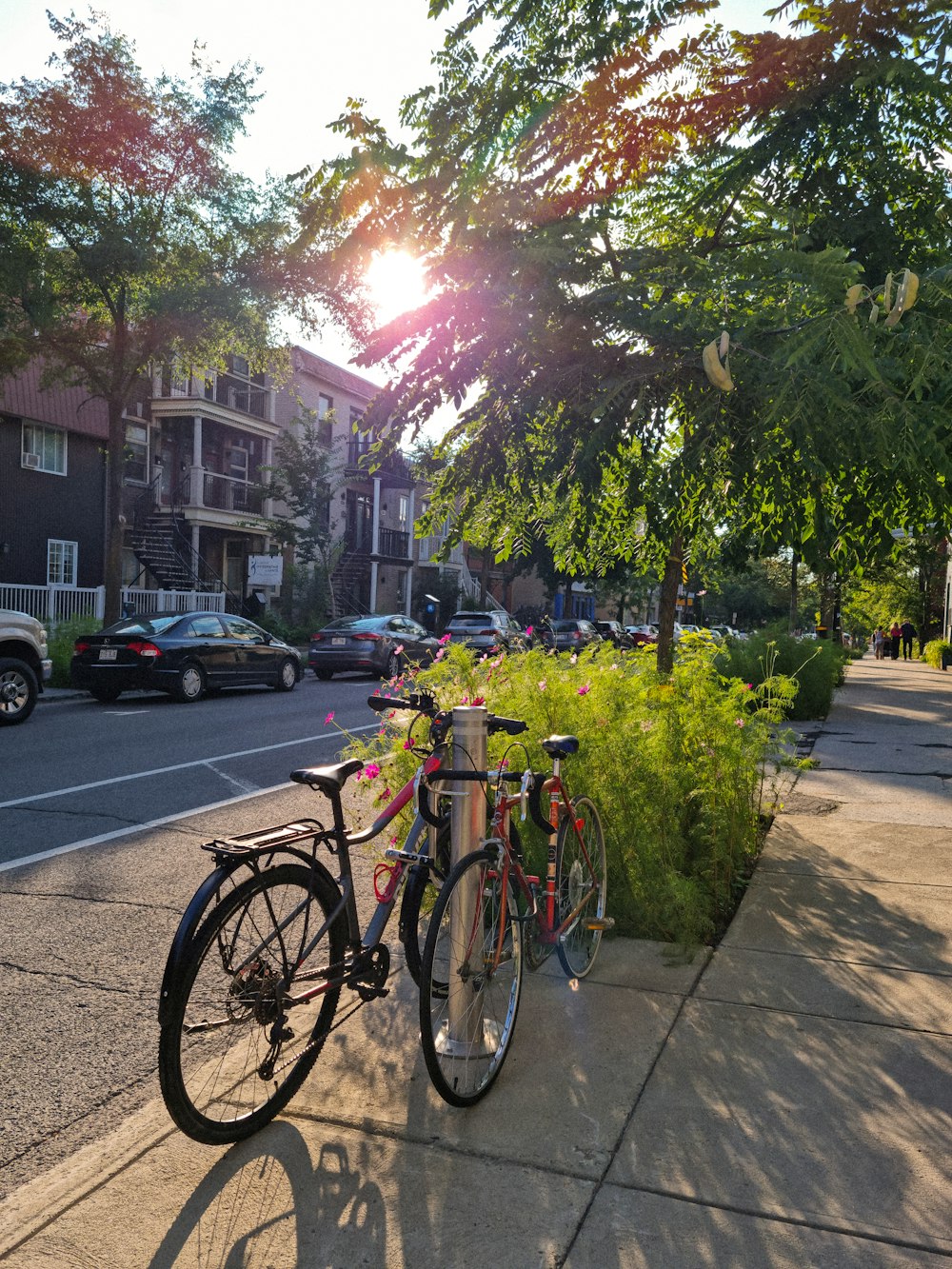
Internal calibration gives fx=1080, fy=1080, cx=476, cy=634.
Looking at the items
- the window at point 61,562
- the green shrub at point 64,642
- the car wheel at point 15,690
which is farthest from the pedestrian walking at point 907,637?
the car wheel at point 15,690

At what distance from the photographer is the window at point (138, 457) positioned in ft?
108

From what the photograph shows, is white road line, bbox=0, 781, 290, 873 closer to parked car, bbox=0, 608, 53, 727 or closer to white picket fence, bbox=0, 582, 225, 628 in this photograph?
parked car, bbox=0, 608, 53, 727

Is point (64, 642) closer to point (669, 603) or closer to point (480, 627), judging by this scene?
point (480, 627)

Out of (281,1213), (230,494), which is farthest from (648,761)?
(230,494)

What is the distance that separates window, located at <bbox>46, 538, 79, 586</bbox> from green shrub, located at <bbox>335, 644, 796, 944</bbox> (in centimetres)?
2531

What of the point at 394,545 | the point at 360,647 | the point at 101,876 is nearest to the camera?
the point at 101,876

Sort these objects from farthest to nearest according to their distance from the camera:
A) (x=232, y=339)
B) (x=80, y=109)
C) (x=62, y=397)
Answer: (x=62, y=397), (x=232, y=339), (x=80, y=109)

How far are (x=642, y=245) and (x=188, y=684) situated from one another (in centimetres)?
1225

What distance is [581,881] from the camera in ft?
14.9

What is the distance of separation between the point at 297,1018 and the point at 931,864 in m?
4.11

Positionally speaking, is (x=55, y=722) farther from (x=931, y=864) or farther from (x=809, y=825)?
(x=931, y=864)

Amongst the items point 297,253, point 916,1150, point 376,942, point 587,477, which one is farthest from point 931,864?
point 297,253

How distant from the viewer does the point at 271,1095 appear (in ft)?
10.7

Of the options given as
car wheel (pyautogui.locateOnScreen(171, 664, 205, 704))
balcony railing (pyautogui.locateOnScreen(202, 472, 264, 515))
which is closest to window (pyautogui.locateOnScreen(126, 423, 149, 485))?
balcony railing (pyautogui.locateOnScreen(202, 472, 264, 515))
